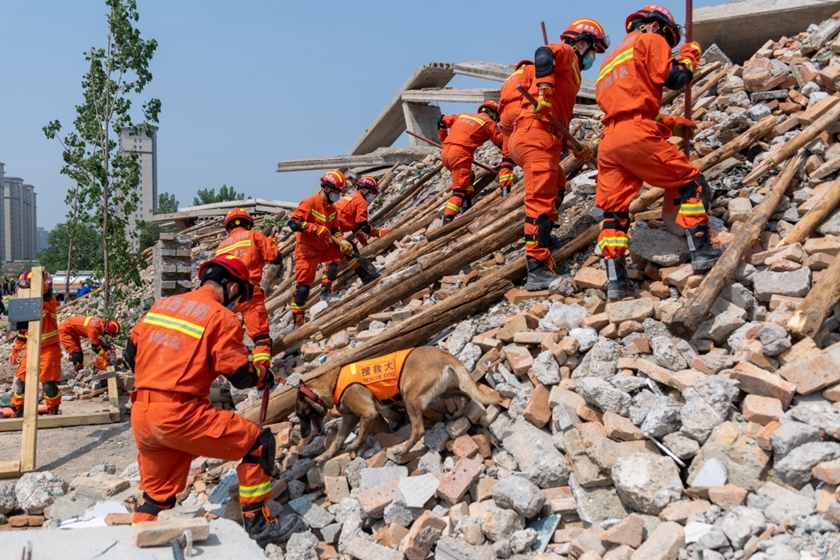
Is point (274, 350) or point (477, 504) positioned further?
point (274, 350)

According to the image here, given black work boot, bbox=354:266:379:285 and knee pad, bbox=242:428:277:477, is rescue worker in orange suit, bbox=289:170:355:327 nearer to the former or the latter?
black work boot, bbox=354:266:379:285

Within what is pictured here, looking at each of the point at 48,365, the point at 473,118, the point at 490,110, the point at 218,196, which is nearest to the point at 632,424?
the point at 473,118

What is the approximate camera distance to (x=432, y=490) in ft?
13.7

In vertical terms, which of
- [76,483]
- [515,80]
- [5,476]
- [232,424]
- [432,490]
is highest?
[515,80]

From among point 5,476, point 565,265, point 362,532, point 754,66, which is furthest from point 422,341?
point 754,66

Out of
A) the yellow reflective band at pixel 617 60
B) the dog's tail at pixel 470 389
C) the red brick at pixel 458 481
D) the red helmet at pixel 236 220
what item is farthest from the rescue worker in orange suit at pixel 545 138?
the red helmet at pixel 236 220

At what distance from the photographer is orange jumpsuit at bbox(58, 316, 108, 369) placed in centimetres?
917

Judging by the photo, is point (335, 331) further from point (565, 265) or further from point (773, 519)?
point (773, 519)

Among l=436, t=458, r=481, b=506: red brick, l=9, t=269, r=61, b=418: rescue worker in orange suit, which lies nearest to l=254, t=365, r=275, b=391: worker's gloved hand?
l=436, t=458, r=481, b=506: red brick

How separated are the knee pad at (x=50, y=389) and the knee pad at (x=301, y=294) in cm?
310

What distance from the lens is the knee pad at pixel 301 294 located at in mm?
8617

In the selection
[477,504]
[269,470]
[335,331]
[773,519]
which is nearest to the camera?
[773,519]

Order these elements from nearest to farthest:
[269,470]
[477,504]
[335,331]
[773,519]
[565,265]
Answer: [773,519]
[477,504]
[269,470]
[565,265]
[335,331]

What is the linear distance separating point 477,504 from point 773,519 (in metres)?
1.58
